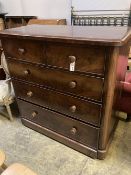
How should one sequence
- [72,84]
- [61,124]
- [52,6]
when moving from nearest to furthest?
[72,84], [61,124], [52,6]

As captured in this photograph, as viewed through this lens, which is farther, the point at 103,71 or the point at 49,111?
the point at 49,111

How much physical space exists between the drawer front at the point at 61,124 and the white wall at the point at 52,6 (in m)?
1.94

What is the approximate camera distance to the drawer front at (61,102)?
1275 mm

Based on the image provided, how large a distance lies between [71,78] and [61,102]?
0.88 feet

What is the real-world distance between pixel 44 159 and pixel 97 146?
1.62ft

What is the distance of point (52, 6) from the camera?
301 cm

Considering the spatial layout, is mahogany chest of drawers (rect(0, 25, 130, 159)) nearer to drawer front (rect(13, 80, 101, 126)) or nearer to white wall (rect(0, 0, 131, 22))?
drawer front (rect(13, 80, 101, 126))

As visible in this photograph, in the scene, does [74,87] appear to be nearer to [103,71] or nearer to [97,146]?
[103,71]

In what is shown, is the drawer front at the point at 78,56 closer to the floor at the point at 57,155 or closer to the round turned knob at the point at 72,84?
the round turned knob at the point at 72,84

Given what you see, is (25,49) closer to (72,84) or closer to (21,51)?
(21,51)

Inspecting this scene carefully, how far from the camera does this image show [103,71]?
1.07 m

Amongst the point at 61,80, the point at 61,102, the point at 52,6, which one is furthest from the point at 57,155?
the point at 52,6

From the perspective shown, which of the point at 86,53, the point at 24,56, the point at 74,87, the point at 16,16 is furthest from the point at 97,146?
the point at 16,16

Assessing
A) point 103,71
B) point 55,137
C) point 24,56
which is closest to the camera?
point 103,71
